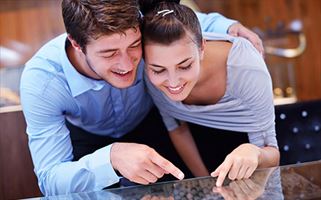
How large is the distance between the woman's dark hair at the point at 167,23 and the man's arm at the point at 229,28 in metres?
0.33

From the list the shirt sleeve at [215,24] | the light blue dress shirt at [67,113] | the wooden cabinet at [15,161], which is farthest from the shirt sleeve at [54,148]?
the shirt sleeve at [215,24]

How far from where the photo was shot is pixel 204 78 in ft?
4.84

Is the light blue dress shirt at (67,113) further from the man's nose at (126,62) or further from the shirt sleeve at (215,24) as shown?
the man's nose at (126,62)

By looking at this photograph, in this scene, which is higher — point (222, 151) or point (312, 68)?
point (222, 151)

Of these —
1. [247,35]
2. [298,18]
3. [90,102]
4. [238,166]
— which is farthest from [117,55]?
[298,18]

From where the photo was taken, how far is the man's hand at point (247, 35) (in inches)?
62.4

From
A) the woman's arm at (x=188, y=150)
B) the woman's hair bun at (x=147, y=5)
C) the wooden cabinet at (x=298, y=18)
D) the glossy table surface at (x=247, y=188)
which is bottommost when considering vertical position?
the wooden cabinet at (x=298, y=18)

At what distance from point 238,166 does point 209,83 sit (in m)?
0.45

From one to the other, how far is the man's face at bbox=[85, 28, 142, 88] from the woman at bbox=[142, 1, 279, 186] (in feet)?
0.17

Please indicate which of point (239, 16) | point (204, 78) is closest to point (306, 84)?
A: point (239, 16)

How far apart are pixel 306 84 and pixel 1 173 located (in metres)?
3.44

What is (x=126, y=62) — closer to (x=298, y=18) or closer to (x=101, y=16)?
(x=101, y=16)

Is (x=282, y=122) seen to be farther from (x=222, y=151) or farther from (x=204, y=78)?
(x=204, y=78)

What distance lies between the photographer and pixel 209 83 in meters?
1.48
